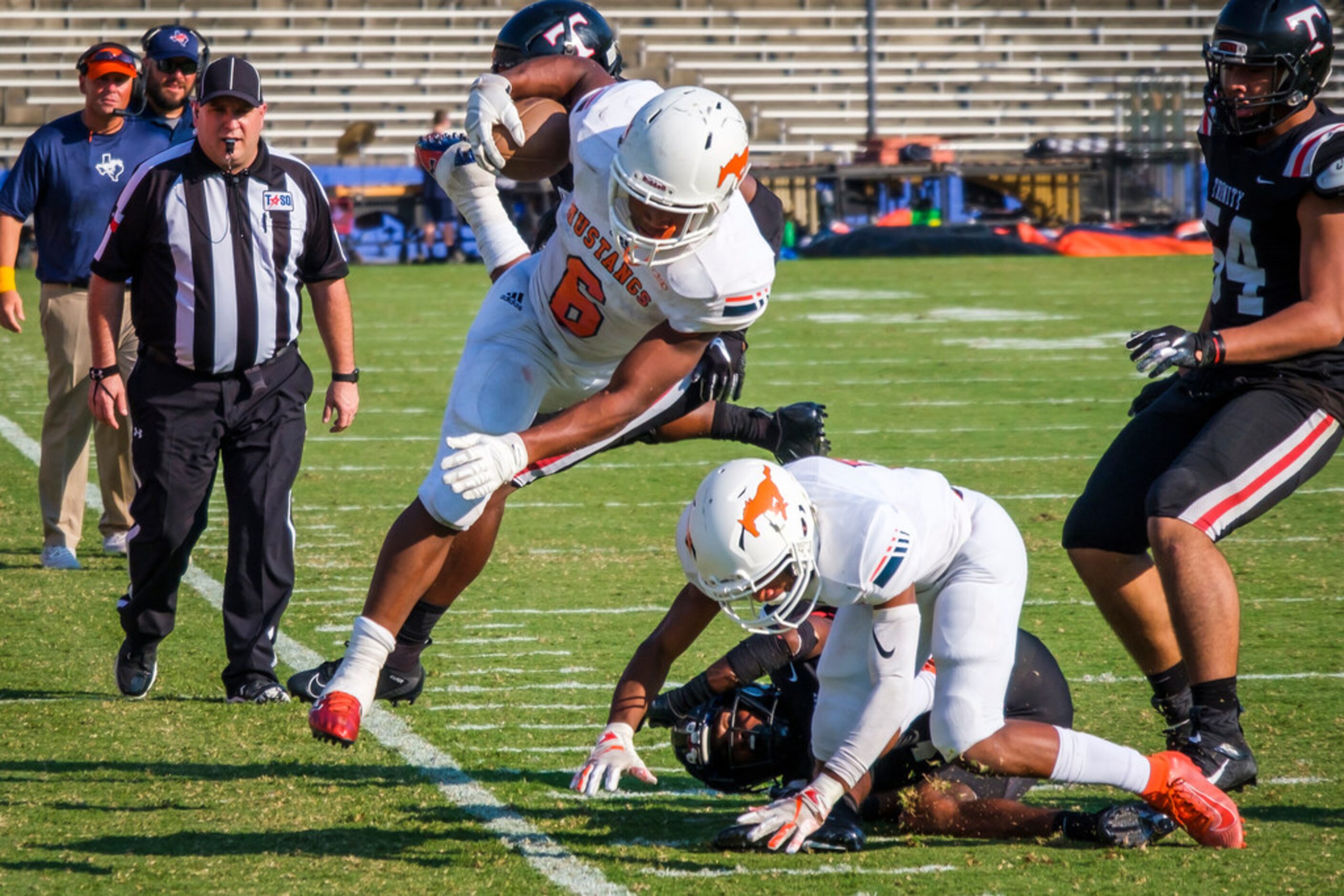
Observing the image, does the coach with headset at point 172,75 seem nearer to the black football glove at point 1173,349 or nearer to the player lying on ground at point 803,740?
the player lying on ground at point 803,740

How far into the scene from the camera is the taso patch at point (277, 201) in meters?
4.66

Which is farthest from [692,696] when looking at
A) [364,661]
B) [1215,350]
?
[1215,350]

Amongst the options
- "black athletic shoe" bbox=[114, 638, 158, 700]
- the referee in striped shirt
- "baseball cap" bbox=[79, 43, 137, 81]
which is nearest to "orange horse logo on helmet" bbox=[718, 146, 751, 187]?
the referee in striped shirt

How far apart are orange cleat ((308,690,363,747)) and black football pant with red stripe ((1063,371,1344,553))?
5.76 feet

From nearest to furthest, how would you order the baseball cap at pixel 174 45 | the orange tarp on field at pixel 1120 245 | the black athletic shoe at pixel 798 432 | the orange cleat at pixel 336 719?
the orange cleat at pixel 336 719 → the black athletic shoe at pixel 798 432 → the baseball cap at pixel 174 45 → the orange tarp on field at pixel 1120 245

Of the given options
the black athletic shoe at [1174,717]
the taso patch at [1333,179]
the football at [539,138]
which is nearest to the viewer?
the taso patch at [1333,179]

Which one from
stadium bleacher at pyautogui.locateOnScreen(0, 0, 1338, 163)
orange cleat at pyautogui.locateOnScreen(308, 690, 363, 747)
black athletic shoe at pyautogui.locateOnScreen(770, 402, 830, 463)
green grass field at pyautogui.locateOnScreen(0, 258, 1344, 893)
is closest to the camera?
green grass field at pyautogui.locateOnScreen(0, 258, 1344, 893)

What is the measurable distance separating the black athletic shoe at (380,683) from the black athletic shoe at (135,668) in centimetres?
42

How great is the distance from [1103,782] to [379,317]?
37.7 feet

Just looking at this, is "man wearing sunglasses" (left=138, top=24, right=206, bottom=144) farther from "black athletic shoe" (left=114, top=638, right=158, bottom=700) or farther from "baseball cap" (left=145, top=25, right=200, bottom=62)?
"black athletic shoe" (left=114, top=638, right=158, bottom=700)

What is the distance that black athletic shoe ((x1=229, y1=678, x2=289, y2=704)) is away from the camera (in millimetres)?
4520

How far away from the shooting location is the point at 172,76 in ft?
19.9

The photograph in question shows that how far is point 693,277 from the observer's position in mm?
3797

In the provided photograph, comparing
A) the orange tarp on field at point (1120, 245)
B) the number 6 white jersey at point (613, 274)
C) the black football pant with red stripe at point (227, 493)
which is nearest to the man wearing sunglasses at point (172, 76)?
the black football pant with red stripe at point (227, 493)
